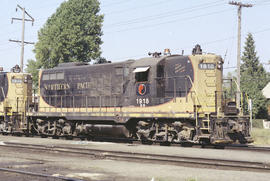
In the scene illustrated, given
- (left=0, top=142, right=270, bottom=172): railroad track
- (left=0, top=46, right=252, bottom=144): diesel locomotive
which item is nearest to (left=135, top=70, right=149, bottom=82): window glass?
(left=0, top=46, right=252, bottom=144): diesel locomotive

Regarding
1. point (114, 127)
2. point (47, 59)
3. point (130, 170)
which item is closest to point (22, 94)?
point (114, 127)

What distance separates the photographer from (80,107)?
19.4 meters

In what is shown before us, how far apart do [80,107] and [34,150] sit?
5403mm

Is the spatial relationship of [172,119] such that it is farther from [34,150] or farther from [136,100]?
[34,150]

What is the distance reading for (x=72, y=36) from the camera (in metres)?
43.2

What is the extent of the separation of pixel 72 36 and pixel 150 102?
28.5 meters

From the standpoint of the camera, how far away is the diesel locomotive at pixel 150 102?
49.9 feet

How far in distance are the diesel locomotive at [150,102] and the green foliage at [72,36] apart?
76.5 feet

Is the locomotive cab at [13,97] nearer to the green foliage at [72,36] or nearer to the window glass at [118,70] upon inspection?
the window glass at [118,70]

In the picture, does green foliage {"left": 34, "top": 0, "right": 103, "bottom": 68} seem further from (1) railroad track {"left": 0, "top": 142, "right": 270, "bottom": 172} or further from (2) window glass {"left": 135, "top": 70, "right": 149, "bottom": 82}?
(1) railroad track {"left": 0, "top": 142, "right": 270, "bottom": 172}

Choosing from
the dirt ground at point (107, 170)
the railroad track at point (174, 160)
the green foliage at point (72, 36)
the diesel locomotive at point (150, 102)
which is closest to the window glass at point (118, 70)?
the diesel locomotive at point (150, 102)

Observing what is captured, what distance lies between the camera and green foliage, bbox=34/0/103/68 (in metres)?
43.4

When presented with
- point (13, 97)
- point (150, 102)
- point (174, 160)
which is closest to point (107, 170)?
point (174, 160)

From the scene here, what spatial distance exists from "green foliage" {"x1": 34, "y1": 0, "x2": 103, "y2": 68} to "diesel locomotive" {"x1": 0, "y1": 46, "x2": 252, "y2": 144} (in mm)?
23309
